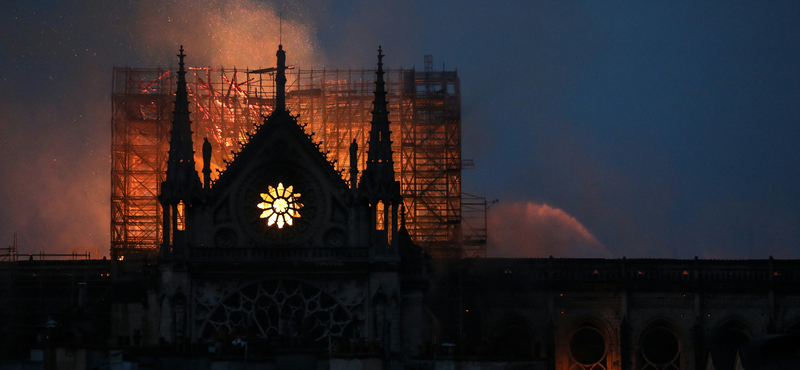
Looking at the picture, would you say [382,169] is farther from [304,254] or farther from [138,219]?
[138,219]

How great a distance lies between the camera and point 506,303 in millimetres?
78188

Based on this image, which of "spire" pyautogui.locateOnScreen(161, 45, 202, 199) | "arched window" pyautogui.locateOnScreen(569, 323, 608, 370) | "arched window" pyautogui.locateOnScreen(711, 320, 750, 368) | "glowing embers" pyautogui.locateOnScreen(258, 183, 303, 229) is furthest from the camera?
"arched window" pyautogui.locateOnScreen(569, 323, 608, 370)

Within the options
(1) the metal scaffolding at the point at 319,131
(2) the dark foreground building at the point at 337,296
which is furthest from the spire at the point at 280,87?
(1) the metal scaffolding at the point at 319,131

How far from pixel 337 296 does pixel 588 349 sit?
55.5 feet

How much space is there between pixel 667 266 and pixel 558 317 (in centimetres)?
659

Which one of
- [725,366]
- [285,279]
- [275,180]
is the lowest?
[725,366]

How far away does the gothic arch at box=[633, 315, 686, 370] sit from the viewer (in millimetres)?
77438

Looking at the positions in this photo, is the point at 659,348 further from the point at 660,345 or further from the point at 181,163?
the point at 181,163

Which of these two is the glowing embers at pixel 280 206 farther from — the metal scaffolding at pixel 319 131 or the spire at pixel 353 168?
the metal scaffolding at pixel 319 131

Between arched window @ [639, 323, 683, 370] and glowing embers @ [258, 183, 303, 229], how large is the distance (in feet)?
67.1

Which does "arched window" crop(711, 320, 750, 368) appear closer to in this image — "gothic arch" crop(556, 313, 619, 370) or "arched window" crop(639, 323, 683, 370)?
"arched window" crop(639, 323, 683, 370)

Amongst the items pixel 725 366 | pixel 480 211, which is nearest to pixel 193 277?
pixel 725 366

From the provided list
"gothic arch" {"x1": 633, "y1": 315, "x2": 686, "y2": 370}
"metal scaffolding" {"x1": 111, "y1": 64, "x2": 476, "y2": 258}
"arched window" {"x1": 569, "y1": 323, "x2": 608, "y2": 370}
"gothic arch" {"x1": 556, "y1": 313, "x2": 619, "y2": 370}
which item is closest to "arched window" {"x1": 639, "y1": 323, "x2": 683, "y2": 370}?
"gothic arch" {"x1": 633, "y1": 315, "x2": 686, "y2": 370}

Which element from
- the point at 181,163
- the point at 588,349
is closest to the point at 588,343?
the point at 588,349
